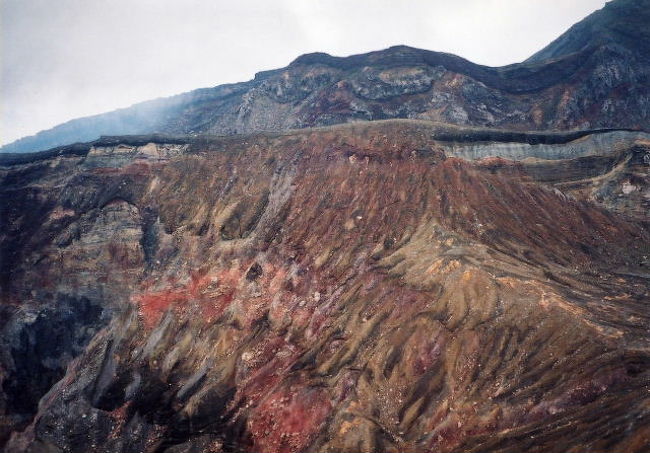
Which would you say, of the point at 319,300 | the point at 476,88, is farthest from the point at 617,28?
the point at 319,300

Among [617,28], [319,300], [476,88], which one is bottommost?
[319,300]

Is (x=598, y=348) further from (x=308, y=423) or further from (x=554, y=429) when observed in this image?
(x=308, y=423)

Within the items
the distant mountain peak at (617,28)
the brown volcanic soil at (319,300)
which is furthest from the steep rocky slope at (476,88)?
the brown volcanic soil at (319,300)

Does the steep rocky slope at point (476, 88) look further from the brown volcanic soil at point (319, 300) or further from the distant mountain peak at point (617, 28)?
the brown volcanic soil at point (319, 300)

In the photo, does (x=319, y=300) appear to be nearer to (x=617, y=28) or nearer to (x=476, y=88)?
(x=476, y=88)

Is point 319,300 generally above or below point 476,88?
below
